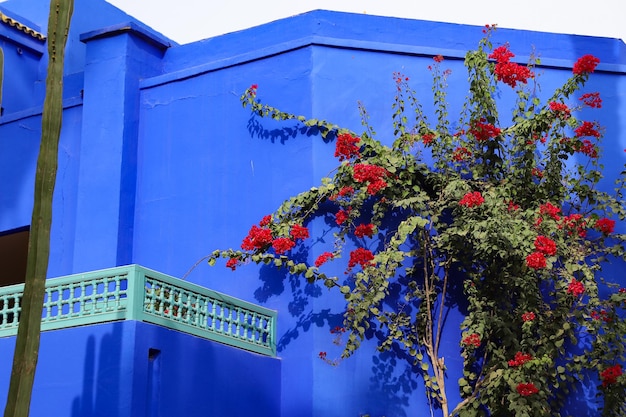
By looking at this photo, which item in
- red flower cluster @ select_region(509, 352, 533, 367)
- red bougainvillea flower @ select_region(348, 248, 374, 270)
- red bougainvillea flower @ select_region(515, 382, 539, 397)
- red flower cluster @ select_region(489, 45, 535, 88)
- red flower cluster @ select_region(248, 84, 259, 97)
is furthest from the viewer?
red flower cluster @ select_region(248, 84, 259, 97)

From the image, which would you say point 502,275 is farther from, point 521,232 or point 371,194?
point 371,194

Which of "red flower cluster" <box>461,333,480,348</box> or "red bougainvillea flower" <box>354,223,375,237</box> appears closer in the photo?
"red flower cluster" <box>461,333,480,348</box>

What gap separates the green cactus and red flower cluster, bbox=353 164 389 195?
368cm

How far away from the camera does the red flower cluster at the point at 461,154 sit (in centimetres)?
956

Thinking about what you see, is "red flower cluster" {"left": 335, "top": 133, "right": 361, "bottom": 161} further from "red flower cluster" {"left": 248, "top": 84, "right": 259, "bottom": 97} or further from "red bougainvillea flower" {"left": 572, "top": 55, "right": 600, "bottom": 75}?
"red bougainvillea flower" {"left": 572, "top": 55, "right": 600, "bottom": 75}

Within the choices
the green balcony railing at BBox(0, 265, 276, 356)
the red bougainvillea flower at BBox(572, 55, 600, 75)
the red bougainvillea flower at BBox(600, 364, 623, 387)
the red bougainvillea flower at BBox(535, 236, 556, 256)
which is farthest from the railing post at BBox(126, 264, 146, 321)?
the red bougainvillea flower at BBox(572, 55, 600, 75)

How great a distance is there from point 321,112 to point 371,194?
1119 millimetres

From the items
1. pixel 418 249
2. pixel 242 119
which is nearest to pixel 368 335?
pixel 418 249

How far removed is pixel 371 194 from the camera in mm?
9383

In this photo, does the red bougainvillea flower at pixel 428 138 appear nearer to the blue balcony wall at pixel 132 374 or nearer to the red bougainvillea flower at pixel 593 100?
the red bougainvillea flower at pixel 593 100

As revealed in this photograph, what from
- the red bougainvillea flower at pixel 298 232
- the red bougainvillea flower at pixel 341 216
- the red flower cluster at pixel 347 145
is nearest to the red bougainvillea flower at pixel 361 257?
the red bougainvillea flower at pixel 341 216

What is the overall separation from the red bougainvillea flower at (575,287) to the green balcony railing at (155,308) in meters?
2.74

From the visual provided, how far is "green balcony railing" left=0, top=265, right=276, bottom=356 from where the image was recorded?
8.23 m

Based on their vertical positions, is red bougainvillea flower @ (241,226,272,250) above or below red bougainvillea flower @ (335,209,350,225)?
below
